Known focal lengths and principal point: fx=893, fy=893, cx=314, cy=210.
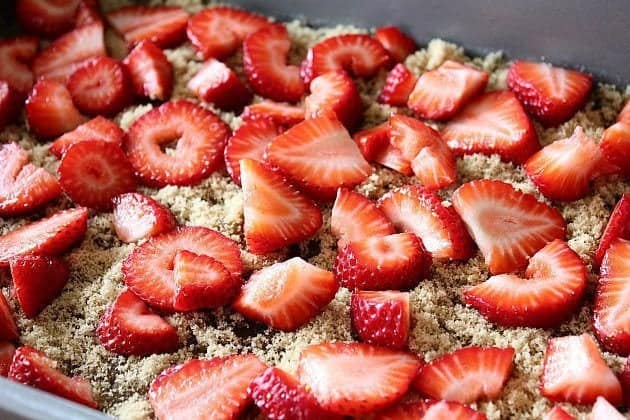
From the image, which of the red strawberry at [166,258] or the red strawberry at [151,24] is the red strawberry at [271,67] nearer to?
the red strawberry at [151,24]

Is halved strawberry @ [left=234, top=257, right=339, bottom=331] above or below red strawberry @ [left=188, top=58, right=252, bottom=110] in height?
below

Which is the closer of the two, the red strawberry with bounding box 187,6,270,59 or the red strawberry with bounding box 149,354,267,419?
the red strawberry with bounding box 149,354,267,419

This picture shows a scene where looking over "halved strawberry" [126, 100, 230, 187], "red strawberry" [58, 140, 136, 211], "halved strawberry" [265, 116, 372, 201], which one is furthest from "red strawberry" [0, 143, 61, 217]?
"halved strawberry" [265, 116, 372, 201]

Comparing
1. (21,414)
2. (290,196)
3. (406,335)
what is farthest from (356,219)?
(21,414)

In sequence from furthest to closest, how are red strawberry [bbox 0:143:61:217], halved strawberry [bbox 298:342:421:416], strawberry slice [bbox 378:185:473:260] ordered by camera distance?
1. red strawberry [bbox 0:143:61:217]
2. strawberry slice [bbox 378:185:473:260]
3. halved strawberry [bbox 298:342:421:416]

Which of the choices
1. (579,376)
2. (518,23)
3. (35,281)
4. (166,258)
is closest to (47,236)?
(35,281)

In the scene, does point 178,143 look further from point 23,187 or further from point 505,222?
point 505,222

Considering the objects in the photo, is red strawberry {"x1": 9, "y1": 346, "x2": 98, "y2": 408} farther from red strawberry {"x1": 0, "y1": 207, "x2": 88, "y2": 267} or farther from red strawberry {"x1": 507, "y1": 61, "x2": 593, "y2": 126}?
red strawberry {"x1": 507, "y1": 61, "x2": 593, "y2": 126}

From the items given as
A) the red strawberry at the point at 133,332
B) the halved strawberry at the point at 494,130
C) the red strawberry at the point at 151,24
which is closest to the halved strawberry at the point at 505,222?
the halved strawberry at the point at 494,130

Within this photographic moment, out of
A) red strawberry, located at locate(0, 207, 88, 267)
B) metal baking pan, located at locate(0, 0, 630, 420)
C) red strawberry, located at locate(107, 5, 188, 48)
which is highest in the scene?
metal baking pan, located at locate(0, 0, 630, 420)
